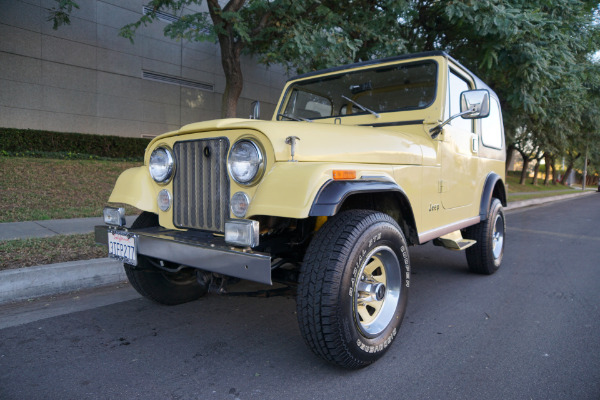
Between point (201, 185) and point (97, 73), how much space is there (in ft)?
35.6

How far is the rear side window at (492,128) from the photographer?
14.6 feet

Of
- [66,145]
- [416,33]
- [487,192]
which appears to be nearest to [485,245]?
[487,192]

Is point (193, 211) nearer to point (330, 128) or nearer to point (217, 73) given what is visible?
point (330, 128)

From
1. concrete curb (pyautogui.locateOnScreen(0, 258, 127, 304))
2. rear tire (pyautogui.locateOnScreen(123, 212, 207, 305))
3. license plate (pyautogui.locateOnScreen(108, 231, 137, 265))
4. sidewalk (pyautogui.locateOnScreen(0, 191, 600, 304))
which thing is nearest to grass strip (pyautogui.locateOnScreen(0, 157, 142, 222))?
sidewalk (pyautogui.locateOnScreen(0, 191, 600, 304))

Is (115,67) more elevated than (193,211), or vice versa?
(115,67)

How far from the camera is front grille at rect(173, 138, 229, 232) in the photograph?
2.40m

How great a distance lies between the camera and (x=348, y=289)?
2082 millimetres

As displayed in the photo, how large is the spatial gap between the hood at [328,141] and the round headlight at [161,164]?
0.14 meters

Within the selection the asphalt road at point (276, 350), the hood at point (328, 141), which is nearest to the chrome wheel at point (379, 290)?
the asphalt road at point (276, 350)

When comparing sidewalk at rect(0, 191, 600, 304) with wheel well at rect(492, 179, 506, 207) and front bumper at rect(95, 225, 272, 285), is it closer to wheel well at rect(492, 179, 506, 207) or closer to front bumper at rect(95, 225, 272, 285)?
front bumper at rect(95, 225, 272, 285)

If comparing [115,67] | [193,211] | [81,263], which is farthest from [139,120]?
[193,211]

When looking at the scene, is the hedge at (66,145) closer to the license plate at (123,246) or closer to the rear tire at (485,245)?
the license plate at (123,246)

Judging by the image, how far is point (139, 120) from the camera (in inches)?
488

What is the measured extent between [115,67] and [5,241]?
8792mm
